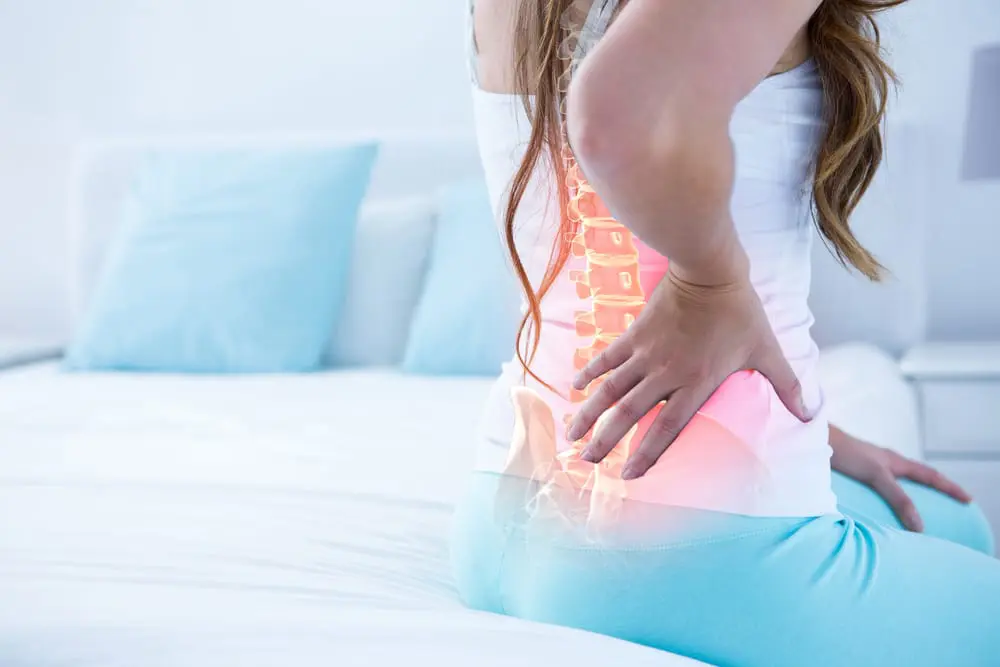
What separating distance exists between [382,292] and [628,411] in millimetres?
1663

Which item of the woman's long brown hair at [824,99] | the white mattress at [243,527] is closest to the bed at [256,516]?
the white mattress at [243,527]

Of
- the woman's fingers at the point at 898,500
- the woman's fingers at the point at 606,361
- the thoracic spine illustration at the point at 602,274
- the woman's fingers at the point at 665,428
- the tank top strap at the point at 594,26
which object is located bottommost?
the woman's fingers at the point at 898,500

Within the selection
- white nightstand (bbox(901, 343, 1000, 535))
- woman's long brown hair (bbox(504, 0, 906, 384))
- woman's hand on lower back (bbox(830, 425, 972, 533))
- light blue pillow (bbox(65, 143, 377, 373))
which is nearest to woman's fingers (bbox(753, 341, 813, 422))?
woman's long brown hair (bbox(504, 0, 906, 384))

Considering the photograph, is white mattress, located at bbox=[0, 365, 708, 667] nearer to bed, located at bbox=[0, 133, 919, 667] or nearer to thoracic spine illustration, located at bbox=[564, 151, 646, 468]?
bed, located at bbox=[0, 133, 919, 667]

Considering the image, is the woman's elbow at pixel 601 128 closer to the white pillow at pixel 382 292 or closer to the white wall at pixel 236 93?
the white pillow at pixel 382 292

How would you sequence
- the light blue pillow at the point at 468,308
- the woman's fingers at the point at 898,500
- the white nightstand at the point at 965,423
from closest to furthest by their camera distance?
the woman's fingers at the point at 898,500
the white nightstand at the point at 965,423
the light blue pillow at the point at 468,308

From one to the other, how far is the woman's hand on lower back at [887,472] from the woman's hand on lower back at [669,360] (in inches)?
17.8

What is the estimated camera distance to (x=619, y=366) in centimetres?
69

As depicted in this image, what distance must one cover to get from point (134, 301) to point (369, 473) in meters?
1.09

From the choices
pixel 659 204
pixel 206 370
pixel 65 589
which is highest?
pixel 659 204

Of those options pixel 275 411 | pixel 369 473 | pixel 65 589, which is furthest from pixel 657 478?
pixel 275 411

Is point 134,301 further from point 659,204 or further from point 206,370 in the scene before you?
point 659,204

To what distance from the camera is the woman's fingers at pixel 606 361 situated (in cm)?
68

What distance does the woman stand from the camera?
673mm
